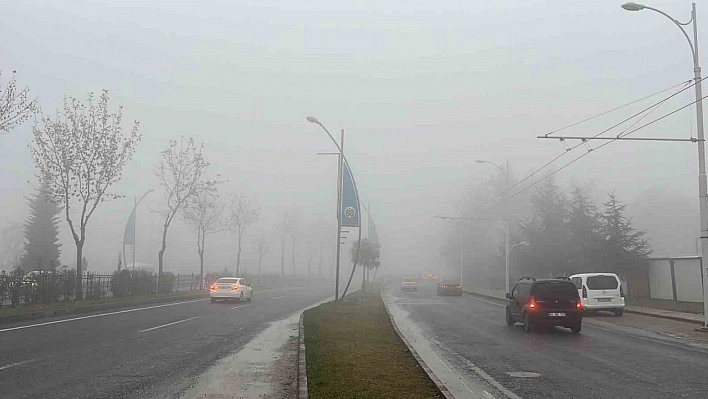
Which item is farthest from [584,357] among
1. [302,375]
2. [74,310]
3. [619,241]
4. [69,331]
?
[619,241]

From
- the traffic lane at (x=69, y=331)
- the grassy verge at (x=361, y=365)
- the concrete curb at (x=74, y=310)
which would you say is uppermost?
the concrete curb at (x=74, y=310)

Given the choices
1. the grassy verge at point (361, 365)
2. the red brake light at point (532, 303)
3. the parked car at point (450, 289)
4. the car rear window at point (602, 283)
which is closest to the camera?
the grassy verge at point (361, 365)

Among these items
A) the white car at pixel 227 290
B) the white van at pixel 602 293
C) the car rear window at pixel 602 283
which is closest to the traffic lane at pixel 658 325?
the white van at pixel 602 293

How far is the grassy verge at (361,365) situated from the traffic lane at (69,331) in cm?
520

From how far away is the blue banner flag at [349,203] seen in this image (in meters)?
30.5

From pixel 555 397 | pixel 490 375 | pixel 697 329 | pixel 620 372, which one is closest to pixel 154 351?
pixel 490 375

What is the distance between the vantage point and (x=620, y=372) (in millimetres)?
11156

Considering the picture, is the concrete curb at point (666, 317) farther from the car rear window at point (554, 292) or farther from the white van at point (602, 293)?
the car rear window at point (554, 292)

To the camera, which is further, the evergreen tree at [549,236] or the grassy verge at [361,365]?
the evergreen tree at [549,236]

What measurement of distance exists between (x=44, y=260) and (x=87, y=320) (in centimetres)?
4252

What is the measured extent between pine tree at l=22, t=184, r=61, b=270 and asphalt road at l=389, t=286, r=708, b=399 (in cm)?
4807

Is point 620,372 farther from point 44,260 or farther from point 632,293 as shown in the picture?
point 44,260

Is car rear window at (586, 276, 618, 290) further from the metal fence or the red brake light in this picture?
the metal fence

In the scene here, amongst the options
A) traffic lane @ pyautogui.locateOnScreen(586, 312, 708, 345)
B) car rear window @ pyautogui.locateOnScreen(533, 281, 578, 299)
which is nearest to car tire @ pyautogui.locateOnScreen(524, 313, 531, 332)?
car rear window @ pyautogui.locateOnScreen(533, 281, 578, 299)
